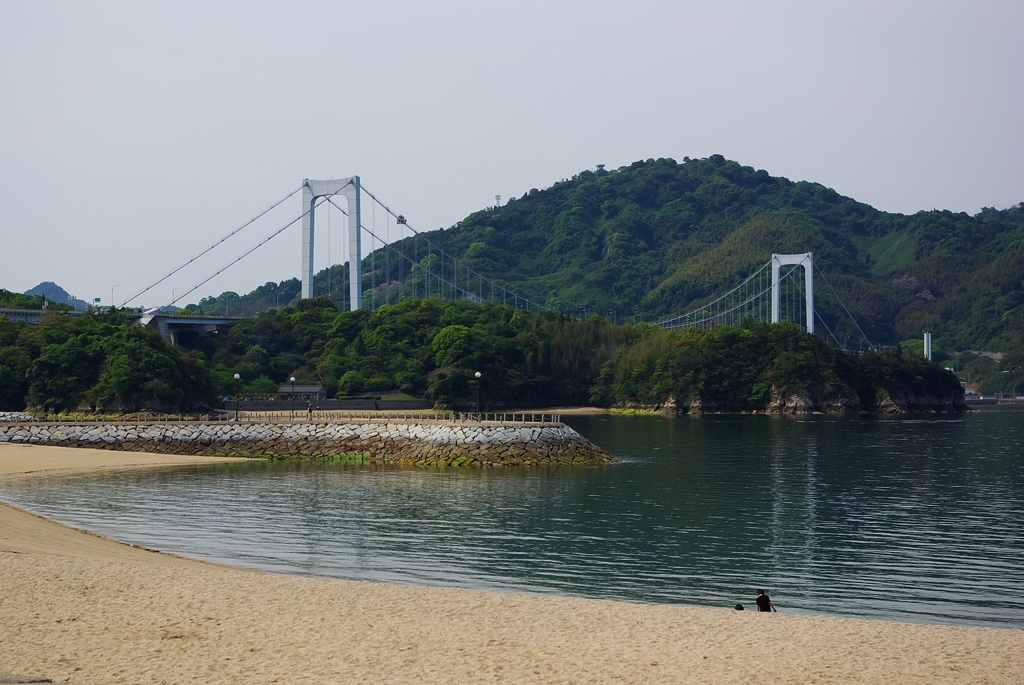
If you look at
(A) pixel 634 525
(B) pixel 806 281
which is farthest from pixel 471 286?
(A) pixel 634 525

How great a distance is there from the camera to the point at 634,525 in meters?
25.7

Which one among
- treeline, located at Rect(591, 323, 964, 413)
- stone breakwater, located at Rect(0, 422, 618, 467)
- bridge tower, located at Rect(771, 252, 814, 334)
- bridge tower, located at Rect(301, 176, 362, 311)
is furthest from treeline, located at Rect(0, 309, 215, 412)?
bridge tower, located at Rect(771, 252, 814, 334)

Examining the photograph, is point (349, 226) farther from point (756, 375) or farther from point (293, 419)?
point (293, 419)

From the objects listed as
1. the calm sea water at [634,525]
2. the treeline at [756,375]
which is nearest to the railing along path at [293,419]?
the calm sea water at [634,525]

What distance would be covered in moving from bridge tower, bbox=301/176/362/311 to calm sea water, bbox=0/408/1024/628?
52.7m

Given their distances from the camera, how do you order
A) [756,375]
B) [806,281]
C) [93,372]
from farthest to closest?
1. [806,281]
2. [756,375]
3. [93,372]

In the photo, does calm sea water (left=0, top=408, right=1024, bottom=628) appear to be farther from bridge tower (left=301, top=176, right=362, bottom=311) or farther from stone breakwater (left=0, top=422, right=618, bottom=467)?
bridge tower (left=301, top=176, right=362, bottom=311)

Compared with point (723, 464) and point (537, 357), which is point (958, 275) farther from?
point (723, 464)

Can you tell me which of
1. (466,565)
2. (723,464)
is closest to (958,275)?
(723,464)

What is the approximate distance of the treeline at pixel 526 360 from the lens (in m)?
83.5

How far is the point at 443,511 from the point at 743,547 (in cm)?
872

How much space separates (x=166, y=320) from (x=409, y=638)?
7712 centimetres

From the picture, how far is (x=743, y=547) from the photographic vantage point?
22672mm

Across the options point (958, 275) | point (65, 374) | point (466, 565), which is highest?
point (958, 275)
